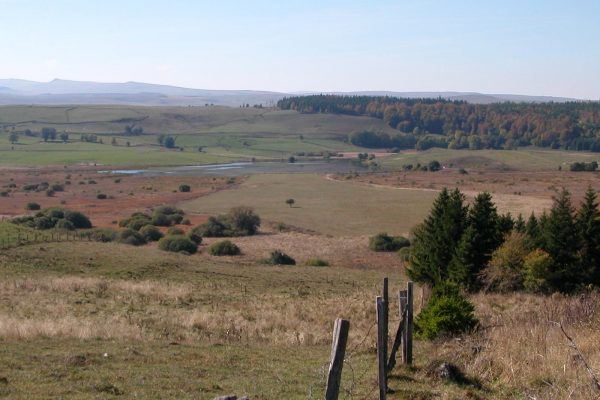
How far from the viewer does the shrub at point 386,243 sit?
54.8m

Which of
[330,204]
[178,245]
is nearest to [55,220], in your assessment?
[178,245]

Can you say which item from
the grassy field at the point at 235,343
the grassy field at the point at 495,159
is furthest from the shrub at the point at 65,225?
the grassy field at the point at 495,159

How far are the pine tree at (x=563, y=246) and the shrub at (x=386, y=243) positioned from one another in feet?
74.4

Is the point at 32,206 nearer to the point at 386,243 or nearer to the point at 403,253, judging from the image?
the point at 386,243

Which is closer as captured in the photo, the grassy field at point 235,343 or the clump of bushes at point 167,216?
the grassy field at point 235,343

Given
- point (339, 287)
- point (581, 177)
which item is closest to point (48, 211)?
point (339, 287)

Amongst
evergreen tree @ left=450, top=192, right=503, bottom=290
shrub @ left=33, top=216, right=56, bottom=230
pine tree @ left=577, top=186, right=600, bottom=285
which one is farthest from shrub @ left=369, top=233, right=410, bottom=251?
shrub @ left=33, top=216, right=56, bottom=230

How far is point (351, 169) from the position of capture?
13988 centimetres

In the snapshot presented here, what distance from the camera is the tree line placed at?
31.2m

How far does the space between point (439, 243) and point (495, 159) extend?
122116 millimetres

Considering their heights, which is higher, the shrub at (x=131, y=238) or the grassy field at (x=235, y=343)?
the grassy field at (x=235, y=343)

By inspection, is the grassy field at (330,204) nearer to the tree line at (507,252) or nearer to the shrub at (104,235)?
the shrub at (104,235)

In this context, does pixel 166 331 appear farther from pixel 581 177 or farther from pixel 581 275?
pixel 581 177

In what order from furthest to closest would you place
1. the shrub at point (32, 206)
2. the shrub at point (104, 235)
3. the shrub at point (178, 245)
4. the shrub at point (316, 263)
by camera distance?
the shrub at point (32, 206), the shrub at point (104, 235), the shrub at point (178, 245), the shrub at point (316, 263)
